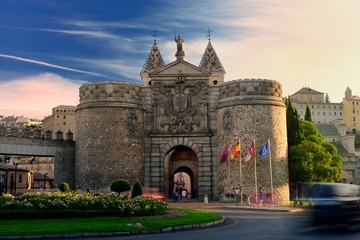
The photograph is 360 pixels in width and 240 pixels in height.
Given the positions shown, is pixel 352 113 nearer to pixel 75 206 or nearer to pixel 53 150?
pixel 53 150

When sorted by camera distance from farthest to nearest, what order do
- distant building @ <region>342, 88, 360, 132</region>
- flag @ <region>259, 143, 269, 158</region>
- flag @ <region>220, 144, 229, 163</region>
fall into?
distant building @ <region>342, 88, 360, 132</region>, flag @ <region>220, 144, 229, 163</region>, flag @ <region>259, 143, 269, 158</region>

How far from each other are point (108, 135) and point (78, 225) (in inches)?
925

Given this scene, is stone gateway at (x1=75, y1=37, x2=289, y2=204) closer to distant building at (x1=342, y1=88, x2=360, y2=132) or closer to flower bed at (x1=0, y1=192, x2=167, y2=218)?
flower bed at (x1=0, y1=192, x2=167, y2=218)

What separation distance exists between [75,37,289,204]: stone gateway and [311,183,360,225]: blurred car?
2350cm

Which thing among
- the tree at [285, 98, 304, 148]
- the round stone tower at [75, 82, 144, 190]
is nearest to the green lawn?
the round stone tower at [75, 82, 144, 190]

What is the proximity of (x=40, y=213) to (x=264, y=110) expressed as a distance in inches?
1019

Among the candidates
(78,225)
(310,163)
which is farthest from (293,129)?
(78,225)

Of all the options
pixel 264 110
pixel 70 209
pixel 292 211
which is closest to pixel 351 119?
pixel 264 110

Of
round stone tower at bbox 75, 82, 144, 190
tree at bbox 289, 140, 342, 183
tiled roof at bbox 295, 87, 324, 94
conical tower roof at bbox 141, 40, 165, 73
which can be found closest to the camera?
round stone tower at bbox 75, 82, 144, 190

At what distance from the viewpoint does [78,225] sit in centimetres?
1989

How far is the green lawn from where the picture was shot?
17.9 metres

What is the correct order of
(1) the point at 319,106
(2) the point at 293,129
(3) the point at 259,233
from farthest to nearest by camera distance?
(1) the point at 319,106 → (2) the point at 293,129 → (3) the point at 259,233

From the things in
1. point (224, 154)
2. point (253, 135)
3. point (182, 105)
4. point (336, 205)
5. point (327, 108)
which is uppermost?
point (327, 108)

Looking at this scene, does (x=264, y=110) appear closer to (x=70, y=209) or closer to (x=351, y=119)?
(x=70, y=209)
